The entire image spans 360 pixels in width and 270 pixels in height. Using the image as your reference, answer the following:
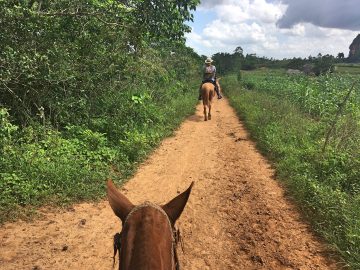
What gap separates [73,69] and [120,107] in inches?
76.3

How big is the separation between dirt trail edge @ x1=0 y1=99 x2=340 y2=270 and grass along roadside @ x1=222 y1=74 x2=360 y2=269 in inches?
9.4

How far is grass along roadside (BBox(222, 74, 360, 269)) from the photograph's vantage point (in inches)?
200

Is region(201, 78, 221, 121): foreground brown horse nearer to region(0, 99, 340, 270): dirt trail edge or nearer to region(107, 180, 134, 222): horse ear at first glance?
region(0, 99, 340, 270): dirt trail edge

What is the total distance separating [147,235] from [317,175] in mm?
5961

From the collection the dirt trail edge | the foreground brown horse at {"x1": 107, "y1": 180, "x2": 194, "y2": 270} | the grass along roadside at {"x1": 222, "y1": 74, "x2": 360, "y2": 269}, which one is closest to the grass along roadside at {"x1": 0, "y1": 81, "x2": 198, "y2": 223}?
the dirt trail edge

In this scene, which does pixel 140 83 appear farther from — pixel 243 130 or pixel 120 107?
pixel 243 130

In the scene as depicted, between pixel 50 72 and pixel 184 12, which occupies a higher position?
pixel 184 12

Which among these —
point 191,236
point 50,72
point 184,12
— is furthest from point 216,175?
point 184,12

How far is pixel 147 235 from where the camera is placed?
175 cm

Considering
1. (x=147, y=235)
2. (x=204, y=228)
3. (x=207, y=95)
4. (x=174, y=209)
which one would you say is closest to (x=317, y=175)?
(x=204, y=228)

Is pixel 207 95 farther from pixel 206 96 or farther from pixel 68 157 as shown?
pixel 68 157

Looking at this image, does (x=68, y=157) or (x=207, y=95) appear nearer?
(x=68, y=157)

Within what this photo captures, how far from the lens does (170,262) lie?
1.80 metres

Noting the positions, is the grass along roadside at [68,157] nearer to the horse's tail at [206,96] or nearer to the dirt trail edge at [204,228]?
the dirt trail edge at [204,228]
